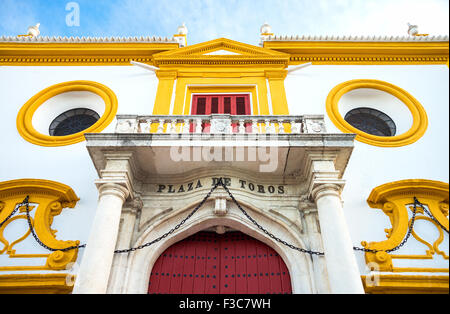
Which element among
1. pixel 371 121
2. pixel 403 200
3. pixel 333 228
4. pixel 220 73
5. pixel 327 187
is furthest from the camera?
pixel 220 73

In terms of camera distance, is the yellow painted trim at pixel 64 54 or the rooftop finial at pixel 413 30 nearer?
the yellow painted trim at pixel 64 54

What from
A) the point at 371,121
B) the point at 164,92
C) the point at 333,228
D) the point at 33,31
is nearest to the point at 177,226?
the point at 333,228

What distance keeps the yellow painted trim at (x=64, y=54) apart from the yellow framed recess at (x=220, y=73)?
3.82 feet

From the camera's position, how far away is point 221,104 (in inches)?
448

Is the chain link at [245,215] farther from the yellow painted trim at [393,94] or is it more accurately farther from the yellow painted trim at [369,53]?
the yellow painted trim at [369,53]

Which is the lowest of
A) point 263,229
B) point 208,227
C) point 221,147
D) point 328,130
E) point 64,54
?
point 263,229

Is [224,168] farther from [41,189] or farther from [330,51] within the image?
[330,51]

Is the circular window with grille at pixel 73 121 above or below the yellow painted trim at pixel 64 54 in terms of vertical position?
below

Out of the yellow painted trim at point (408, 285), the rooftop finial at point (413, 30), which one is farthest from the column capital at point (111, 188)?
the rooftop finial at point (413, 30)

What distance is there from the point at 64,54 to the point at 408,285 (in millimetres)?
11440

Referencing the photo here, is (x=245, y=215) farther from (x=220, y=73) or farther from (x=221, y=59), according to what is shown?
(x=221, y=59)

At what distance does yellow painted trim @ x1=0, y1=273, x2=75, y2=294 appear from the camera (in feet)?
24.4

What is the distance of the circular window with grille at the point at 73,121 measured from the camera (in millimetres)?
11062

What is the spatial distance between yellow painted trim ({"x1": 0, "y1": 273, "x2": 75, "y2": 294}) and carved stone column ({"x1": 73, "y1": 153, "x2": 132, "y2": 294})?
1.33 m
